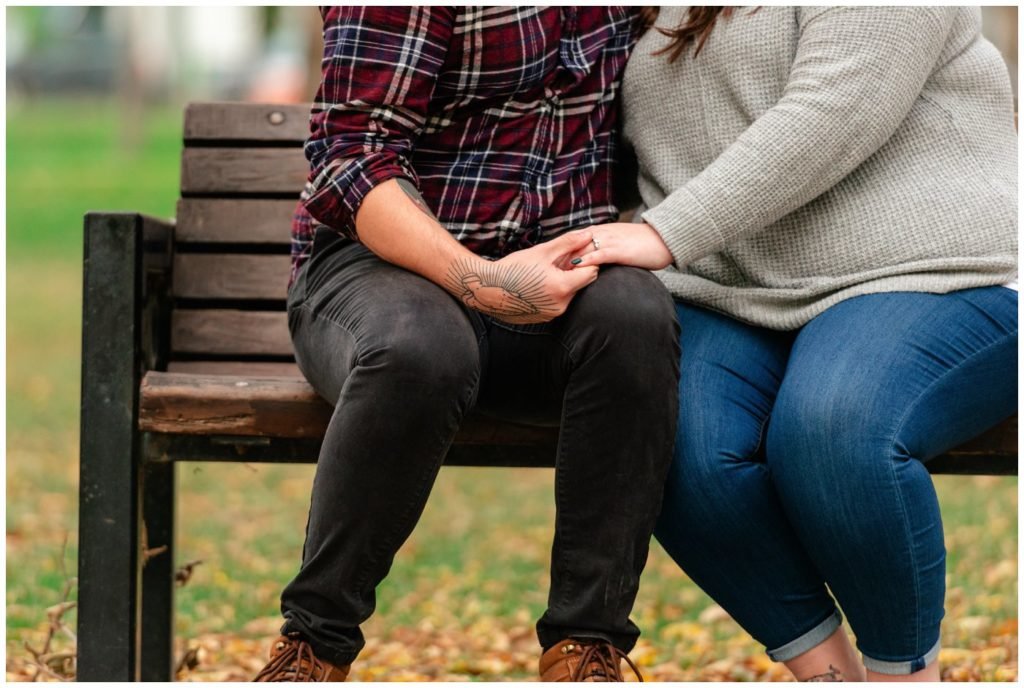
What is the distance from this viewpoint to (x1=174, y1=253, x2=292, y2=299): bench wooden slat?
2932mm

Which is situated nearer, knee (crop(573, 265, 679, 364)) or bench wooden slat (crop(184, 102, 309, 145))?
knee (crop(573, 265, 679, 364))

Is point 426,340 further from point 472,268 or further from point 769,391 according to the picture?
point 769,391

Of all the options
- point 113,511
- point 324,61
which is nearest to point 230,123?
point 324,61

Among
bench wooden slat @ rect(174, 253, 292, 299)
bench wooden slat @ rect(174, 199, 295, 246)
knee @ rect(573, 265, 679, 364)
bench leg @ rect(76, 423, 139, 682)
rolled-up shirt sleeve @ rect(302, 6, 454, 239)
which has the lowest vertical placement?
bench leg @ rect(76, 423, 139, 682)

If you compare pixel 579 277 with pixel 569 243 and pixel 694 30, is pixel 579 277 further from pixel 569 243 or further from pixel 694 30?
pixel 694 30

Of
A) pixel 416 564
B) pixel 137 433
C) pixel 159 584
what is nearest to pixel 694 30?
pixel 137 433

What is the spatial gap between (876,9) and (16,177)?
58.2 ft

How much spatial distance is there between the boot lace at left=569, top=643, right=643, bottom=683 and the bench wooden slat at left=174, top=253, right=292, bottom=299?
4.26ft

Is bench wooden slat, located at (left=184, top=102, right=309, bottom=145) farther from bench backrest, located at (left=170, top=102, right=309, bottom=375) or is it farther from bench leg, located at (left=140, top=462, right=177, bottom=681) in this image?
bench leg, located at (left=140, top=462, right=177, bottom=681)

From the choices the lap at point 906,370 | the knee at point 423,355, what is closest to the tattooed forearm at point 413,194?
the knee at point 423,355

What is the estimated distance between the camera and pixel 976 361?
2.15 meters

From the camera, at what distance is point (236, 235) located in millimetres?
2980

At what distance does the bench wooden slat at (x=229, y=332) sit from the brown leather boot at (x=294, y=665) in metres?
1.05

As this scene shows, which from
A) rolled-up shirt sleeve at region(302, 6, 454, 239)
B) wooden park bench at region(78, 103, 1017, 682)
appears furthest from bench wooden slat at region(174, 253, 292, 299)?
rolled-up shirt sleeve at region(302, 6, 454, 239)
